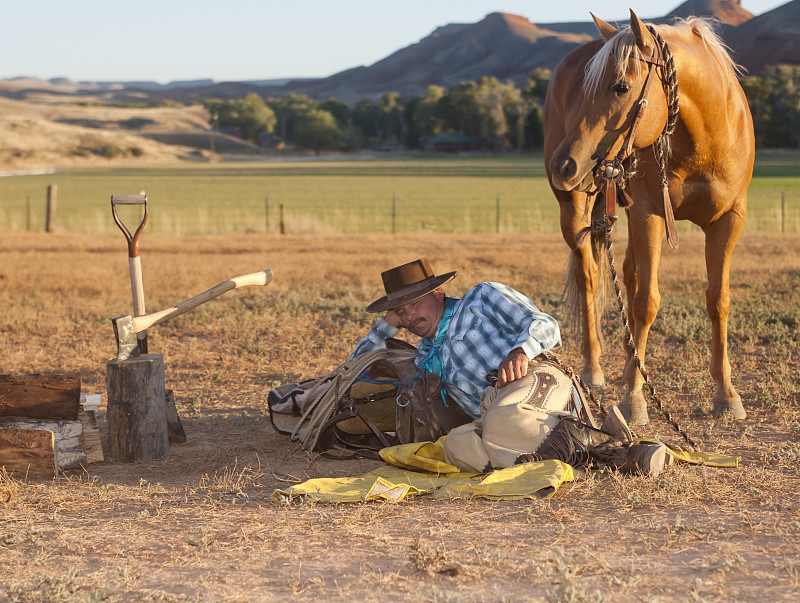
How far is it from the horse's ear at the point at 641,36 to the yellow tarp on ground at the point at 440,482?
234 centimetres

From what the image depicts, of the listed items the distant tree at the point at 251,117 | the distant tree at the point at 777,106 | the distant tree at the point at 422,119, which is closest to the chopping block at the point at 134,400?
the distant tree at the point at 777,106

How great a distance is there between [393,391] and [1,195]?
44.2 m

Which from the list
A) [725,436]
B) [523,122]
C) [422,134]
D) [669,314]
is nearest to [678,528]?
[725,436]

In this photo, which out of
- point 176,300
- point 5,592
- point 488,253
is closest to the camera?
point 5,592

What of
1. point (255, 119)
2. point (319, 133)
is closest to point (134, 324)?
point (319, 133)

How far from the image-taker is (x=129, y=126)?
17950cm

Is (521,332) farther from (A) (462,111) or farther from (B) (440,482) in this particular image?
(A) (462,111)

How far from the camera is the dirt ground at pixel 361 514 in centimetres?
311

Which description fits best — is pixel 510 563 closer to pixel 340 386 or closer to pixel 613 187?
pixel 340 386

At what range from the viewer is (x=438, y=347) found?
4.93 metres

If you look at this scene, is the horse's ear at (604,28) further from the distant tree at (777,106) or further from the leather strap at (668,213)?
the distant tree at (777,106)

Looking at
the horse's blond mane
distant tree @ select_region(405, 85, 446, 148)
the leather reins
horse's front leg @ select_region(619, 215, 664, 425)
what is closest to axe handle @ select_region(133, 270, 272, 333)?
the leather reins

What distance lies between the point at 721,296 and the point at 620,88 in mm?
2076

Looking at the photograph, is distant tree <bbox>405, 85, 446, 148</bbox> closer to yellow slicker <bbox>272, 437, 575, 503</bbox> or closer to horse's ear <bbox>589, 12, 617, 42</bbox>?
horse's ear <bbox>589, 12, 617, 42</bbox>
